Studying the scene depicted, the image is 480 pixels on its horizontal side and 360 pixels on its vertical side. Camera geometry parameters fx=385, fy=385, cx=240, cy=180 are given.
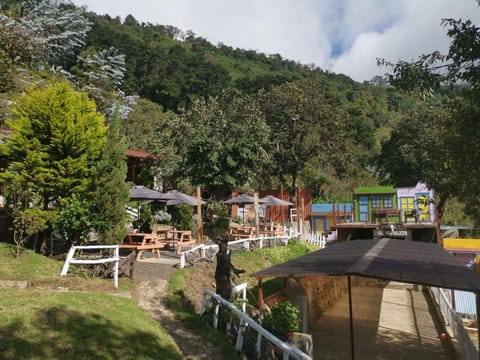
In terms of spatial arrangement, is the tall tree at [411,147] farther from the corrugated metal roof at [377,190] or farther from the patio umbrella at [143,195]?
the patio umbrella at [143,195]

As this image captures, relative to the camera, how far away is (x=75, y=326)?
5898 millimetres

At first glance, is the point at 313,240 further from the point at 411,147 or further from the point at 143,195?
the point at 411,147

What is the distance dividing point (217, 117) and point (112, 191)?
54.3 feet

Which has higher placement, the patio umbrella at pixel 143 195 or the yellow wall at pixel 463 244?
the patio umbrella at pixel 143 195

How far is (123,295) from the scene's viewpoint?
28.6ft

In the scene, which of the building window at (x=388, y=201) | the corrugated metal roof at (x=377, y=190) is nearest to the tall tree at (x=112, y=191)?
the corrugated metal roof at (x=377, y=190)

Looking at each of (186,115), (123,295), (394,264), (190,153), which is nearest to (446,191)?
(394,264)

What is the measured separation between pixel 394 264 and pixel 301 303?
2.89 metres

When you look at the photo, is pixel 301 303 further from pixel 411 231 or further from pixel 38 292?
pixel 411 231

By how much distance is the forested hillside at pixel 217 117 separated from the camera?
23.9 metres

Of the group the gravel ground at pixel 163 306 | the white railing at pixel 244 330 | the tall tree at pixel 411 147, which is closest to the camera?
the white railing at pixel 244 330

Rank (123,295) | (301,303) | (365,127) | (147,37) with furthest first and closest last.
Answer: (147,37) < (365,127) < (301,303) < (123,295)

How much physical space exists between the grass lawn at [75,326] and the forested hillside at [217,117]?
5747mm

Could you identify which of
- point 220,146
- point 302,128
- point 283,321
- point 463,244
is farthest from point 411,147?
point 283,321
